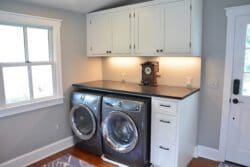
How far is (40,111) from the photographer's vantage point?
293 centimetres

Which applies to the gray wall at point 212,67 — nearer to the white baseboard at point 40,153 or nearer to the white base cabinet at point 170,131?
the white base cabinet at point 170,131

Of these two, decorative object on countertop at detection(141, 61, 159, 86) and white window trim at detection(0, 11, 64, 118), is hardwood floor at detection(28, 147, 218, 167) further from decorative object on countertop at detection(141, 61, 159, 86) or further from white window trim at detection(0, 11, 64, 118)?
decorative object on countertop at detection(141, 61, 159, 86)

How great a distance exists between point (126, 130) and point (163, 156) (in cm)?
59

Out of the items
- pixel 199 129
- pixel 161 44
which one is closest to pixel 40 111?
pixel 161 44

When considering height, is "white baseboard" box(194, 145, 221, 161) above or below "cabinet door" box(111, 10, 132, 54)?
below

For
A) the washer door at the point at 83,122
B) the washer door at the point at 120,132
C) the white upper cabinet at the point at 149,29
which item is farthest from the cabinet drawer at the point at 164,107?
the washer door at the point at 83,122

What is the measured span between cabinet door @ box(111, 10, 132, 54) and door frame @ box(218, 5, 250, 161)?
137cm

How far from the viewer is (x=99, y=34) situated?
336 centimetres

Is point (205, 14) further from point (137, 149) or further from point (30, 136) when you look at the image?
point (30, 136)

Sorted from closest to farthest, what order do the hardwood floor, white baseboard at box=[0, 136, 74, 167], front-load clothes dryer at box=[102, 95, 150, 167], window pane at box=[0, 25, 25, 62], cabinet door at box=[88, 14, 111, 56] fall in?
1. front-load clothes dryer at box=[102, 95, 150, 167]
2. window pane at box=[0, 25, 25, 62]
3. white baseboard at box=[0, 136, 74, 167]
4. the hardwood floor
5. cabinet door at box=[88, 14, 111, 56]

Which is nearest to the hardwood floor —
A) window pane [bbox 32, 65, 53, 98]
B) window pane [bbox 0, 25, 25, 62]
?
window pane [bbox 32, 65, 53, 98]

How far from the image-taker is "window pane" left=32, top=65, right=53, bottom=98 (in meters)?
2.92

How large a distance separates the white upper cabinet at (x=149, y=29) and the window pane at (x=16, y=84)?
1.23 m

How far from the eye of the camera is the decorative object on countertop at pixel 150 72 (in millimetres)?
3080
